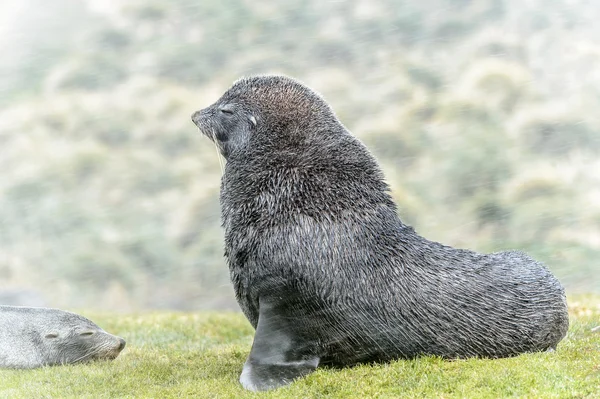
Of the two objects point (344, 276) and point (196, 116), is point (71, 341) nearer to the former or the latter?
point (196, 116)

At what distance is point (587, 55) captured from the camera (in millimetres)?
8656

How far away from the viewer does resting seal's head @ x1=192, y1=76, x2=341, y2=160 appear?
670 centimetres

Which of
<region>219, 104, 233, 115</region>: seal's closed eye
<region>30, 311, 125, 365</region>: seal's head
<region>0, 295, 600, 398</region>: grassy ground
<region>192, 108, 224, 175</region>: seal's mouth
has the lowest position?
<region>0, 295, 600, 398</region>: grassy ground

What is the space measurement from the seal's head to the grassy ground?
0.99 feet

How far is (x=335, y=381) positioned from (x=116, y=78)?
17.8 ft

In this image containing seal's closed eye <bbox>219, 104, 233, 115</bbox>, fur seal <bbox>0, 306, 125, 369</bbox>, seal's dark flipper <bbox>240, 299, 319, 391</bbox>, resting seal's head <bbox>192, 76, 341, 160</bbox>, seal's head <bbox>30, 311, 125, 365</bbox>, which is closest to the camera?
seal's dark flipper <bbox>240, 299, 319, 391</bbox>

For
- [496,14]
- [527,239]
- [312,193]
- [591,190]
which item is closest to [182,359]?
[312,193]

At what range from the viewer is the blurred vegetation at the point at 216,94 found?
8508 millimetres

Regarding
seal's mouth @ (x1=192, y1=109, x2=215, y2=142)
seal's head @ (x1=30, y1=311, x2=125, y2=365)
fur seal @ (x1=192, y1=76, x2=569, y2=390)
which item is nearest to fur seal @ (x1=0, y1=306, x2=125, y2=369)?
seal's head @ (x1=30, y1=311, x2=125, y2=365)

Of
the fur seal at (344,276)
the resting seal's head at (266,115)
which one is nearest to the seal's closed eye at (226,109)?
the resting seal's head at (266,115)

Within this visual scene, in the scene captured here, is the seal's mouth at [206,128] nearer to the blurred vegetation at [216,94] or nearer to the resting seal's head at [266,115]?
the resting seal's head at [266,115]

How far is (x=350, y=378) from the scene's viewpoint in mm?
5758

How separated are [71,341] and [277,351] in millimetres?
2710

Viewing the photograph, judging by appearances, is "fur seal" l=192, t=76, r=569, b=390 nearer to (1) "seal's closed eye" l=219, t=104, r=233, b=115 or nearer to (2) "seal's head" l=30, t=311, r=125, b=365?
(1) "seal's closed eye" l=219, t=104, r=233, b=115
